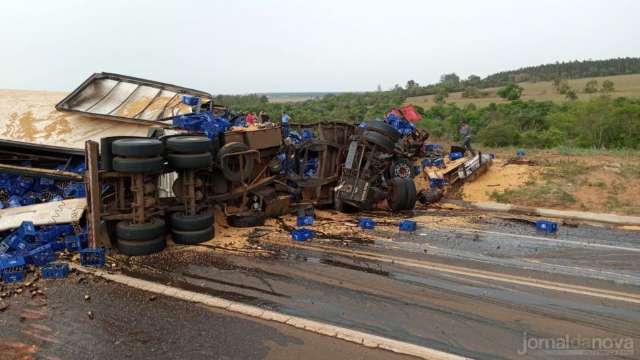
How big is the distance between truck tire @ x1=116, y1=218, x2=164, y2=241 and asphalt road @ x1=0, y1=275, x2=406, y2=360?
4.55 feet

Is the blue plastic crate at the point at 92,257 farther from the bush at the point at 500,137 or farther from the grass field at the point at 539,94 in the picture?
the grass field at the point at 539,94

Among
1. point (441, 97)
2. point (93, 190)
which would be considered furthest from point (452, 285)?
point (441, 97)

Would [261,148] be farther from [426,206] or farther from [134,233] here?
[426,206]

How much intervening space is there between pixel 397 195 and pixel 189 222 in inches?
189

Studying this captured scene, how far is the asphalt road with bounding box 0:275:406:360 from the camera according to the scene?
454 centimetres

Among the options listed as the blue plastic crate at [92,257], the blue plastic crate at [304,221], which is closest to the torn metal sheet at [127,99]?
the blue plastic crate at [304,221]

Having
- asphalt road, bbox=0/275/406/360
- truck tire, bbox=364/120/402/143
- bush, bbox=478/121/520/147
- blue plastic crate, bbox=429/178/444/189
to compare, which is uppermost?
truck tire, bbox=364/120/402/143

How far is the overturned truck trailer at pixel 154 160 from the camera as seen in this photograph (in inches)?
289

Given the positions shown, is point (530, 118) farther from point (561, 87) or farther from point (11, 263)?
point (11, 263)

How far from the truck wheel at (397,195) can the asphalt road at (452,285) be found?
2.07 meters

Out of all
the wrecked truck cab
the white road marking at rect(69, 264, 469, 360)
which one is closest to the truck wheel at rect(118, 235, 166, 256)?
the white road marking at rect(69, 264, 469, 360)

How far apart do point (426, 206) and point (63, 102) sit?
28.5 ft

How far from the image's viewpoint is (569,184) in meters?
12.2

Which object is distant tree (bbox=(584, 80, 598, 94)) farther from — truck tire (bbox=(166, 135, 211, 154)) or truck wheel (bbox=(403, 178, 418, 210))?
truck tire (bbox=(166, 135, 211, 154))
